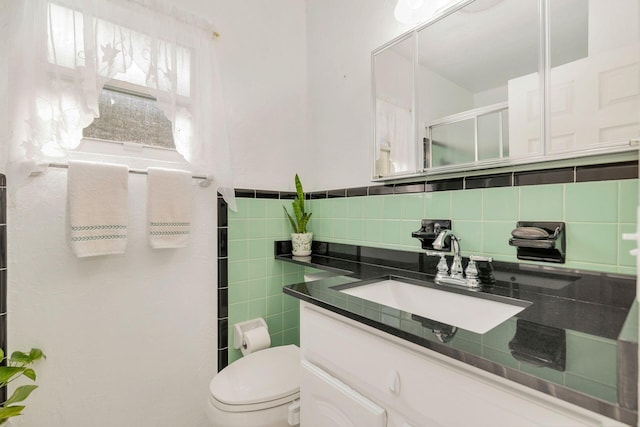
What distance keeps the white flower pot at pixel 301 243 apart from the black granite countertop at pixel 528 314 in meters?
0.46

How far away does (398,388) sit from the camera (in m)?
0.64

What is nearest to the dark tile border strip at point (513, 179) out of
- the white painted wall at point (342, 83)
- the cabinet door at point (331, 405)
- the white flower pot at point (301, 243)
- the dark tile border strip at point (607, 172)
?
the dark tile border strip at point (607, 172)

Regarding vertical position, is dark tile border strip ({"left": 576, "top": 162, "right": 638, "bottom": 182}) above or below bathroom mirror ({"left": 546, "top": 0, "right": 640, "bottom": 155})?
below

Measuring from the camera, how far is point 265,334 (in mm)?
1510

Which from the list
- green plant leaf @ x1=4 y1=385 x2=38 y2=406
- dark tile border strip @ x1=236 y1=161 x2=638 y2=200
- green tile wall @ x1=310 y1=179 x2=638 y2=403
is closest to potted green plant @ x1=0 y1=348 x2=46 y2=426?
green plant leaf @ x1=4 y1=385 x2=38 y2=406

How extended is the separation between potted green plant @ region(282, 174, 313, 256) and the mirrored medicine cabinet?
527mm

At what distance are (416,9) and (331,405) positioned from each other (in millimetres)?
1507

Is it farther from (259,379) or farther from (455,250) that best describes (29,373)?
(455,250)

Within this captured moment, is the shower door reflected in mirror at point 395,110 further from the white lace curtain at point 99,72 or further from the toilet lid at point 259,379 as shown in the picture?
the toilet lid at point 259,379

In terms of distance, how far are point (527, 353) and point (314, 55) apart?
6.03ft

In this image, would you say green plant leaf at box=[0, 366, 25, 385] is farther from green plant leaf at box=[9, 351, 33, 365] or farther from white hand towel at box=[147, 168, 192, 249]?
white hand towel at box=[147, 168, 192, 249]

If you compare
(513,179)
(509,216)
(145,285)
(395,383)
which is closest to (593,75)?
(513,179)

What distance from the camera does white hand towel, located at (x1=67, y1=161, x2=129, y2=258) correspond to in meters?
1.08

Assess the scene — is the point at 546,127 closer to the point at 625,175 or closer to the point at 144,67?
the point at 625,175
